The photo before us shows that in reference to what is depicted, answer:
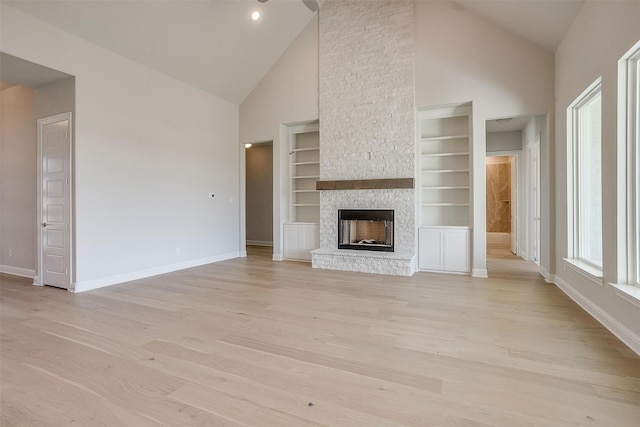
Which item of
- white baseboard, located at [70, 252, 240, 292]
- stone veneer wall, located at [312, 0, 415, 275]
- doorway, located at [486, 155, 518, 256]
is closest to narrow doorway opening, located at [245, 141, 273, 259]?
white baseboard, located at [70, 252, 240, 292]

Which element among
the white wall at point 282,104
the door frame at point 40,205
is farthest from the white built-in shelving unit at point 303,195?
the door frame at point 40,205

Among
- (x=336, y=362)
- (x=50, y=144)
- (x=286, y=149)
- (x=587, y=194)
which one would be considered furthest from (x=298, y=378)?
(x=286, y=149)

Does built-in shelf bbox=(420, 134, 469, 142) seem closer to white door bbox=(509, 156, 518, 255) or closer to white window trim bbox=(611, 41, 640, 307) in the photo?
white door bbox=(509, 156, 518, 255)

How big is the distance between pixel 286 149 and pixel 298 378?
530cm

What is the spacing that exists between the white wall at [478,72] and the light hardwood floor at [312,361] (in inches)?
84.3

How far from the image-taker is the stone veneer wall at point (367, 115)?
17.6 ft

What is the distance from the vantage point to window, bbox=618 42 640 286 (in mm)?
2550

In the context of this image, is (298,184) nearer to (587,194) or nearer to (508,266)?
(508,266)

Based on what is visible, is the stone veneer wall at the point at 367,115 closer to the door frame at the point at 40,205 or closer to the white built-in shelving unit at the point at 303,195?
the white built-in shelving unit at the point at 303,195

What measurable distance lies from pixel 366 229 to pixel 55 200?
4.75m

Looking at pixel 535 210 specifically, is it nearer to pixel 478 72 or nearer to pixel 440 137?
pixel 440 137

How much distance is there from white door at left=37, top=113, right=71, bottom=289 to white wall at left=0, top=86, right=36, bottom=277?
52 centimetres

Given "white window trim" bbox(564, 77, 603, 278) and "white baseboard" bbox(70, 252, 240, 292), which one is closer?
"white window trim" bbox(564, 77, 603, 278)

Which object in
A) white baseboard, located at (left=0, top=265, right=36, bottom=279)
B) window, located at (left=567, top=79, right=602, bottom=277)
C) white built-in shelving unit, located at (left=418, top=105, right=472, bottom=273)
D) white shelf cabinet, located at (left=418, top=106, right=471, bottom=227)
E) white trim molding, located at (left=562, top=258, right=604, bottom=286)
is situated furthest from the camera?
white shelf cabinet, located at (left=418, top=106, right=471, bottom=227)
